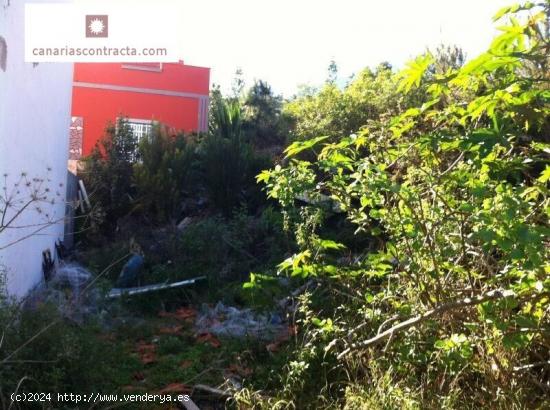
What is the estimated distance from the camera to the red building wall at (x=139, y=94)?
60.4ft

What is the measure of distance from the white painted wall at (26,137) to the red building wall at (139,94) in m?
9.25

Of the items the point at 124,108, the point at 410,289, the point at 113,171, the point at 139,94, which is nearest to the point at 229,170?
the point at 113,171

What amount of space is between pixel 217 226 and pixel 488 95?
6.41 meters

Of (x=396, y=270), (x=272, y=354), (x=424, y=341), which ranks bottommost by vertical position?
(x=272, y=354)

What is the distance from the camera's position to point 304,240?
4531mm

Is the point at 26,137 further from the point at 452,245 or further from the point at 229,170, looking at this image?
the point at 229,170

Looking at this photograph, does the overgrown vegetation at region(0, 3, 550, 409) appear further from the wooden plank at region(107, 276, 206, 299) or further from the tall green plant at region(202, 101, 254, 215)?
the tall green plant at region(202, 101, 254, 215)

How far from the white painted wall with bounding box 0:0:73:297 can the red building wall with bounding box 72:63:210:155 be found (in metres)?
9.25

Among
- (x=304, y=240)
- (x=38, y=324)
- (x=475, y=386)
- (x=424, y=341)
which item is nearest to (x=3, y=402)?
(x=38, y=324)

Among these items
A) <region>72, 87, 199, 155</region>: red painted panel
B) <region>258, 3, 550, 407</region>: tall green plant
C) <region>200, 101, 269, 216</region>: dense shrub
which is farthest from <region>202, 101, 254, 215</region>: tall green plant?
<region>72, 87, 199, 155</region>: red painted panel

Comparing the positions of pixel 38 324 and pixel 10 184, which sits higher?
pixel 10 184

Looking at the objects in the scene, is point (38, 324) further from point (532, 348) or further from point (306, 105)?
point (306, 105)

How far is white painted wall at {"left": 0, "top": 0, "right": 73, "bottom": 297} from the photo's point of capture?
5098 mm

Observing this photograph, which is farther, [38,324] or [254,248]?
[254,248]
